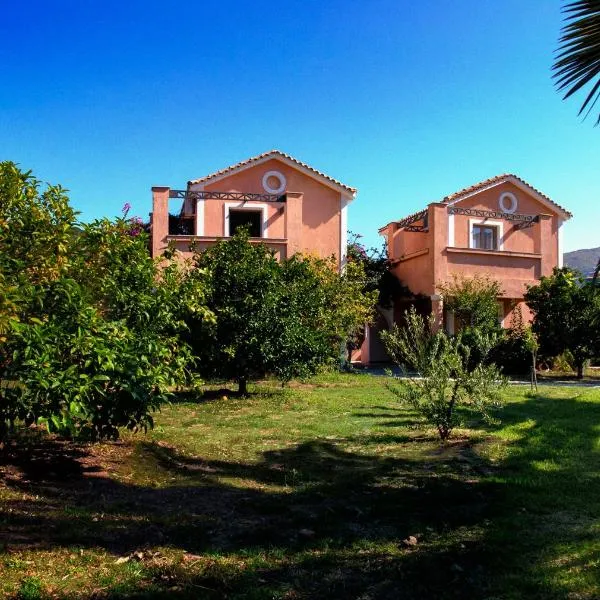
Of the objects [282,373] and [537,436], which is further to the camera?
[282,373]

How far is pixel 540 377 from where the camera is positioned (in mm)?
19219

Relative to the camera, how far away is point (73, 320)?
202 inches

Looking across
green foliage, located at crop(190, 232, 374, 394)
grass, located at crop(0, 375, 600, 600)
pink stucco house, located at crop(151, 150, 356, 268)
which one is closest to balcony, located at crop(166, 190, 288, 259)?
pink stucco house, located at crop(151, 150, 356, 268)

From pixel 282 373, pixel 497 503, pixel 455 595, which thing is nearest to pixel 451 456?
pixel 497 503

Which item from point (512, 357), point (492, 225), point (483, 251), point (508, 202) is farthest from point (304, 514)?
point (508, 202)

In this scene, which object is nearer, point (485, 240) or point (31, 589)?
point (31, 589)

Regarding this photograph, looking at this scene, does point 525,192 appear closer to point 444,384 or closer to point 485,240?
point 485,240

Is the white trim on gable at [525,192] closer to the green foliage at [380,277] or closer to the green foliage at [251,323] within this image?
the green foliage at [380,277]

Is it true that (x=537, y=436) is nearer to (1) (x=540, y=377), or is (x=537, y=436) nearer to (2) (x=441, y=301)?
(1) (x=540, y=377)

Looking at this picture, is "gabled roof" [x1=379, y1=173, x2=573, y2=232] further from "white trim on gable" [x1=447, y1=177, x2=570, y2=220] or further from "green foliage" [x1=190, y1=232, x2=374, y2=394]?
"green foliage" [x1=190, y1=232, x2=374, y2=394]

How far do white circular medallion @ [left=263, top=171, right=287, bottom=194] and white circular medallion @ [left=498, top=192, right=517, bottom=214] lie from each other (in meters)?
9.43

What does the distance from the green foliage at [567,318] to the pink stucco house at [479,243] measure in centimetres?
194

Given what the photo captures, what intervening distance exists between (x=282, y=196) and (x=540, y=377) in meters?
10.3

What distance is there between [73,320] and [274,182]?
16887 millimetres
